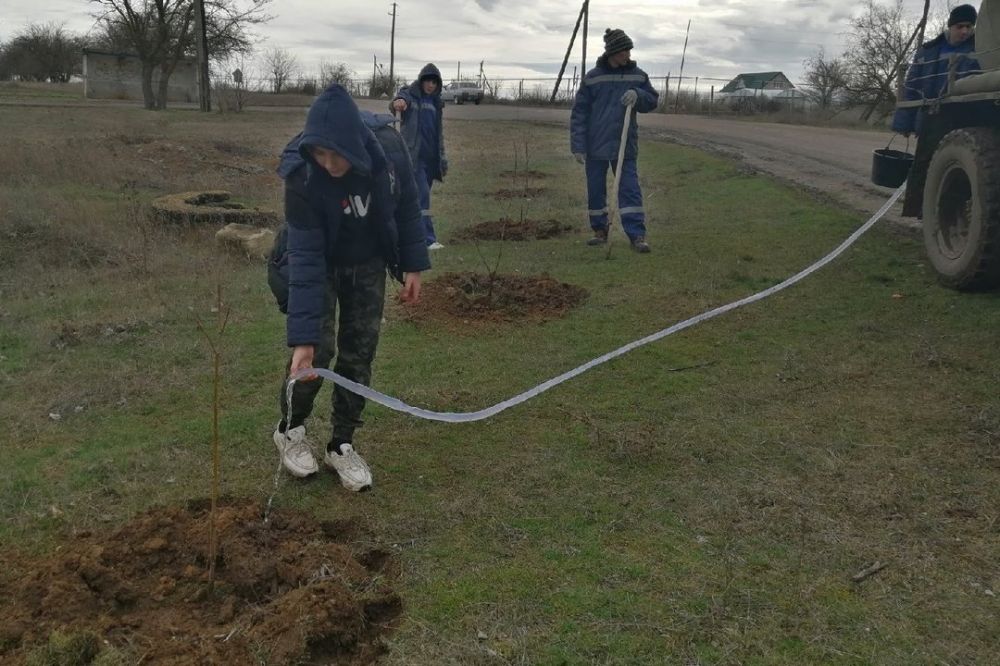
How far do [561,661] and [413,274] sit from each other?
1.76 metres

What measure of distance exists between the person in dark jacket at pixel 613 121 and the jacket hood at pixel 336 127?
17.1ft

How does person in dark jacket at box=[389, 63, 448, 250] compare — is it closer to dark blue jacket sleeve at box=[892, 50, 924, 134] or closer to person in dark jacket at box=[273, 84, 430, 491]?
dark blue jacket sleeve at box=[892, 50, 924, 134]

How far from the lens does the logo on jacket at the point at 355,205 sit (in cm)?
324

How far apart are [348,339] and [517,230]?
6064 millimetres

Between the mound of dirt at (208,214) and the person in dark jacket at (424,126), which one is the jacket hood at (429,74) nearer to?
the person in dark jacket at (424,126)

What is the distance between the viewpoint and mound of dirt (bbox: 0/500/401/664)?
2.44 meters

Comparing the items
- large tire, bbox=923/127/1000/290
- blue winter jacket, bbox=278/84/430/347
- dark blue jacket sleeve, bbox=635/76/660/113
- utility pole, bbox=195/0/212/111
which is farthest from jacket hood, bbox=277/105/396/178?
utility pole, bbox=195/0/212/111

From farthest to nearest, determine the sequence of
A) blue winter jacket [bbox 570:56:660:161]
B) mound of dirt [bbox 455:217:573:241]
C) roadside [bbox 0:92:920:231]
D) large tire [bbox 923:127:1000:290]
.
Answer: roadside [bbox 0:92:920:231] < mound of dirt [bbox 455:217:573:241] < blue winter jacket [bbox 570:56:660:161] < large tire [bbox 923:127:1000:290]

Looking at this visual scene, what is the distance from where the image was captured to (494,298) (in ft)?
21.1

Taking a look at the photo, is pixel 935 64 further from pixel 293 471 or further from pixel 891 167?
pixel 293 471

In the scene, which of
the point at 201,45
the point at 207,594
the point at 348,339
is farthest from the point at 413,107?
the point at 201,45

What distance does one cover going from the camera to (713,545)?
3.07 metres

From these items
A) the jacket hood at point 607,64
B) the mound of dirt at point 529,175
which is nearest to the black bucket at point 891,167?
the jacket hood at point 607,64

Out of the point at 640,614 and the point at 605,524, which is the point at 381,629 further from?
the point at 605,524
